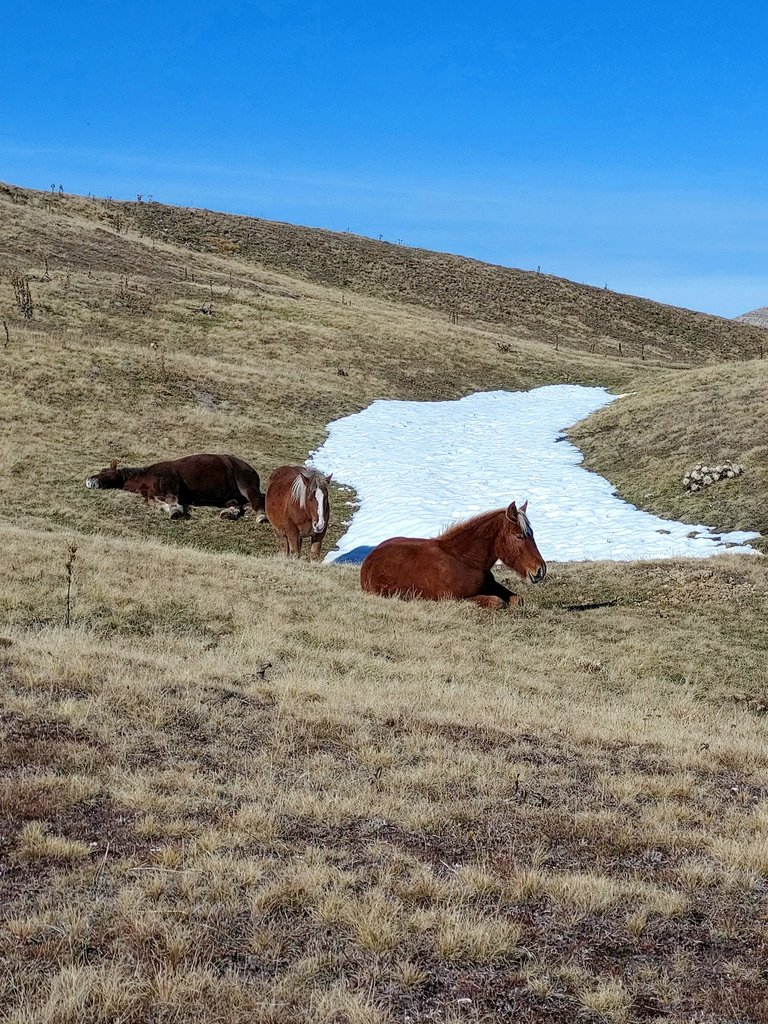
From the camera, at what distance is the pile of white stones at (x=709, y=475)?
23.8 metres

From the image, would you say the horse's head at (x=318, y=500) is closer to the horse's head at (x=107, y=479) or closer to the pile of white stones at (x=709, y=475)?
the horse's head at (x=107, y=479)

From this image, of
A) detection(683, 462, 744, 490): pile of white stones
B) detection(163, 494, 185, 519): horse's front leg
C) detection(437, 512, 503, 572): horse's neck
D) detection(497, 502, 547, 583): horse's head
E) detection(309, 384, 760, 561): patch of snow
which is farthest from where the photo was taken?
detection(683, 462, 744, 490): pile of white stones

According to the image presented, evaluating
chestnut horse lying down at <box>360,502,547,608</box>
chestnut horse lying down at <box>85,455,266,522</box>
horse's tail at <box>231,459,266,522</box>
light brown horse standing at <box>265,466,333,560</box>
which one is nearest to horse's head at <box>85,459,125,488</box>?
chestnut horse lying down at <box>85,455,266,522</box>

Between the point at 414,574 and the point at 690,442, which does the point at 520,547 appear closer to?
the point at 414,574

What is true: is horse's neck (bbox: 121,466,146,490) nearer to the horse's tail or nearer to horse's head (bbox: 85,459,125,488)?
horse's head (bbox: 85,459,125,488)

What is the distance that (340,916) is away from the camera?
15.3 feet

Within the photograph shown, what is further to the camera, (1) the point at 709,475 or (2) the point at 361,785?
(1) the point at 709,475

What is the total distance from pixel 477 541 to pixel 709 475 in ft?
40.1

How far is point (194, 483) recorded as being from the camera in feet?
73.5

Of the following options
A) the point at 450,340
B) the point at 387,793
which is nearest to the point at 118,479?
the point at 387,793

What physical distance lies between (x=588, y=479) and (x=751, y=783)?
21.1 m

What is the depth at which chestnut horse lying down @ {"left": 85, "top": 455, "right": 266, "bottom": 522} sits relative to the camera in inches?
868

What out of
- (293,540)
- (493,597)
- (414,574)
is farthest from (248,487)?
(493,597)

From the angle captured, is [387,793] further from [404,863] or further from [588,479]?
[588,479]
